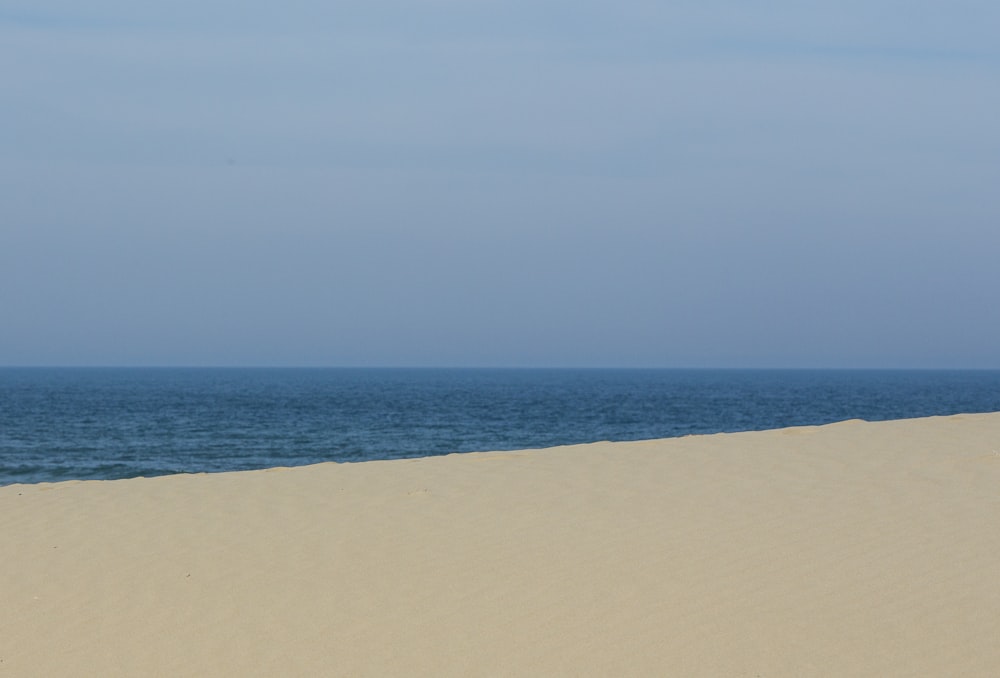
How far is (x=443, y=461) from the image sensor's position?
12328mm

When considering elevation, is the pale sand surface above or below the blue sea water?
above

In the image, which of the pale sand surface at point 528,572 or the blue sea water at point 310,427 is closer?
the pale sand surface at point 528,572

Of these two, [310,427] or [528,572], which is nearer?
[528,572]

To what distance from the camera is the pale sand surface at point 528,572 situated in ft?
17.5

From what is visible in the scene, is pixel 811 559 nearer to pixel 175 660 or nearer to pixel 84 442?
pixel 175 660

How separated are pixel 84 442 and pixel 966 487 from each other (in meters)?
37.6

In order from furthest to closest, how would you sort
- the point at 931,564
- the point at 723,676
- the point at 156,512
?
the point at 156,512 < the point at 931,564 < the point at 723,676

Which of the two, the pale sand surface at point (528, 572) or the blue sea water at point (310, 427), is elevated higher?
the pale sand surface at point (528, 572)

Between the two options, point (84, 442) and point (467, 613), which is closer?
point (467, 613)

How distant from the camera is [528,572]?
6812 millimetres

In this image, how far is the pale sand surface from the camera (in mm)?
5320

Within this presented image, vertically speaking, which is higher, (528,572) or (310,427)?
(528,572)

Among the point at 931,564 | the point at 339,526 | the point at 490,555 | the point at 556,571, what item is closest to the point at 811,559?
the point at 931,564

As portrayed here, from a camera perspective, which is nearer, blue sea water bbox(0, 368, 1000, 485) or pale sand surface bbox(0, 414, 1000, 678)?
pale sand surface bbox(0, 414, 1000, 678)
